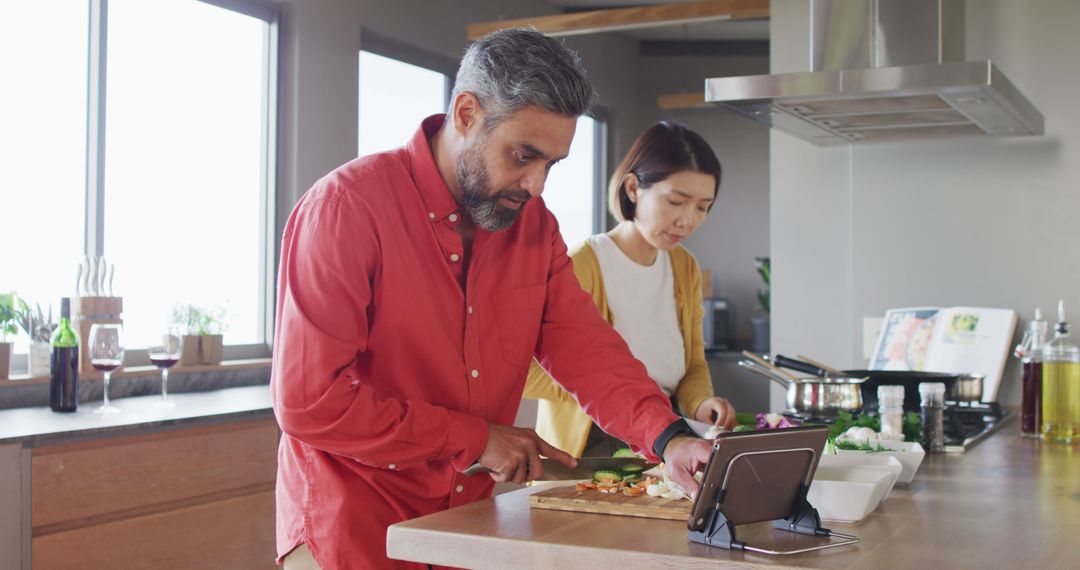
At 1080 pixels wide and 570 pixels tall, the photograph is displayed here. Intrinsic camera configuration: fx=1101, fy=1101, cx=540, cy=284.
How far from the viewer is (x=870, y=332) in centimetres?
403

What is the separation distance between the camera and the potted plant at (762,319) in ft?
23.6

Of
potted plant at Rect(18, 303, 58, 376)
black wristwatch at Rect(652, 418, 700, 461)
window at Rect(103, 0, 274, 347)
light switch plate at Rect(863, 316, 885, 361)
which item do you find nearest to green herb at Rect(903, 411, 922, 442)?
black wristwatch at Rect(652, 418, 700, 461)

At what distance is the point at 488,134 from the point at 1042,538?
100 centimetres

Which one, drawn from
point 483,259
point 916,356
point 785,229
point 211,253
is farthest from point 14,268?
point 916,356

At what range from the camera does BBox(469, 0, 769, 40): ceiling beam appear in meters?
4.32

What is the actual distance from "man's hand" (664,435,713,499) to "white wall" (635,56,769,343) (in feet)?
19.9

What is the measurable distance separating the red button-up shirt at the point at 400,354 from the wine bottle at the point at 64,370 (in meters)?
1.66

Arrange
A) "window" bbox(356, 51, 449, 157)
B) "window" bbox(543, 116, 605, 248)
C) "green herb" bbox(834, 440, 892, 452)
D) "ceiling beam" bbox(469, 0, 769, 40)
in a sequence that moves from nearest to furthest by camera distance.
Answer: "green herb" bbox(834, 440, 892, 452) < "ceiling beam" bbox(469, 0, 769, 40) < "window" bbox(356, 51, 449, 157) < "window" bbox(543, 116, 605, 248)

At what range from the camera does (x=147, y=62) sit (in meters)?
4.05

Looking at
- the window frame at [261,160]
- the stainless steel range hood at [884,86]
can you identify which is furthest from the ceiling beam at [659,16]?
the window frame at [261,160]

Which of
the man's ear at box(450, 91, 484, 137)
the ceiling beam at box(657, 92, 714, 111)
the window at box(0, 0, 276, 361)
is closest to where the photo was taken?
the man's ear at box(450, 91, 484, 137)

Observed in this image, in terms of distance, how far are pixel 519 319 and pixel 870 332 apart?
2.47m

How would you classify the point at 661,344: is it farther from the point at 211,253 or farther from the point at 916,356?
the point at 211,253

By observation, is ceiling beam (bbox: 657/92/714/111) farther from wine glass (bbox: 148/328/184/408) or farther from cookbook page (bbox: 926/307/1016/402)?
wine glass (bbox: 148/328/184/408)
